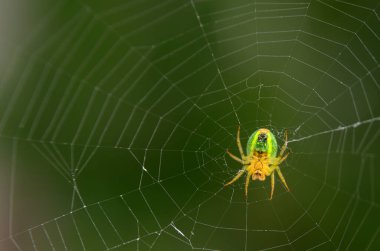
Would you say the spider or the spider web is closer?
the spider

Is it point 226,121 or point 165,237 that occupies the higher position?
point 226,121

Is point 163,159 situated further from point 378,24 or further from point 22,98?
point 378,24

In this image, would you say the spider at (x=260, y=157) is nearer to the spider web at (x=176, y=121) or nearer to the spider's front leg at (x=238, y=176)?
the spider's front leg at (x=238, y=176)

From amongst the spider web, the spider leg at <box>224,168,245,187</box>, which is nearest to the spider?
the spider leg at <box>224,168,245,187</box>

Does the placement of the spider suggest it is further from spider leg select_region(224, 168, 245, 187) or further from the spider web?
the spider web

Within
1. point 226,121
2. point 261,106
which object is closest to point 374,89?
point 261,106

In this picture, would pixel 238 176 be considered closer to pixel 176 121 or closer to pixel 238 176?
pixel 238 176
